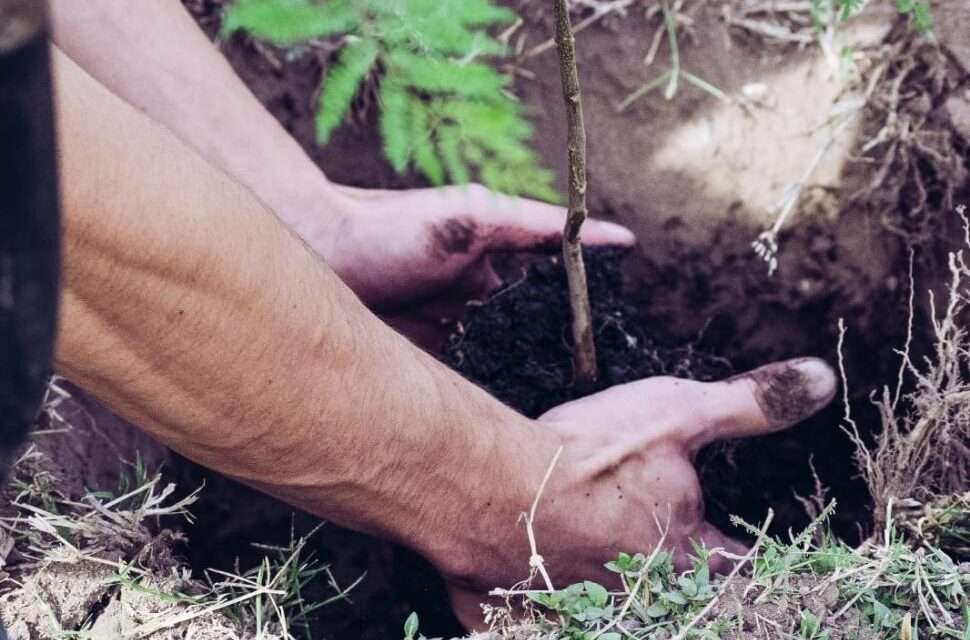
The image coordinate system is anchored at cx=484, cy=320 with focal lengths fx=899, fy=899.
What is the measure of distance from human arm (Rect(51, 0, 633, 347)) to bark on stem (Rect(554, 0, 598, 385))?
28 cm

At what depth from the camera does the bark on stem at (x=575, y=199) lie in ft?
3.67

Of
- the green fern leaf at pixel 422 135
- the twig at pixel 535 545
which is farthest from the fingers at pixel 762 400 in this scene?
the green fern leaf at pixel 422 135

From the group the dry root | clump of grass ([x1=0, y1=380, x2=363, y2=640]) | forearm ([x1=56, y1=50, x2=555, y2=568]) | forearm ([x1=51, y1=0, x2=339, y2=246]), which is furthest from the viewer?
forearm ([x1=51, y1=0, x2=339, y2=246])

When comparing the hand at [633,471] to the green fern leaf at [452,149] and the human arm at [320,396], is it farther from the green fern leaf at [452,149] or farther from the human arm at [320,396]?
the green fern leaf at [452,149]

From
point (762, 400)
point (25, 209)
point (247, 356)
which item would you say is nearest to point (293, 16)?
point (247, 356)

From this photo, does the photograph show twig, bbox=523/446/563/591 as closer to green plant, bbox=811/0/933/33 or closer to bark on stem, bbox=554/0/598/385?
bark on stem, bbox=554/0/598/385

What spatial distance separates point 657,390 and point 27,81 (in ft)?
4.96

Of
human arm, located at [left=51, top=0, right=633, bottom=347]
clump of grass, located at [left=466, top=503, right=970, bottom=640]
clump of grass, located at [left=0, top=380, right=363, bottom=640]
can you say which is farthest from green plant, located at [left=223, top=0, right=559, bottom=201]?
clump of grass, located at [left=0, top=380, right=363, bottom=640]

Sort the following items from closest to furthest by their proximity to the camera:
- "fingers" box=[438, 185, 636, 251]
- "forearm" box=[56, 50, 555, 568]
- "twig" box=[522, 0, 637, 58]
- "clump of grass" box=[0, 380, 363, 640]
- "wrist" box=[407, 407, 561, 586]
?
"forearm" box=[56, 50, 555, 568]
"clump of grass" box=[0, 380, 363, 640]
"wrist" box=[407, 407, 561, 586]
"fingers" box=[438, 185, 636, 251]
"twig" box=[522, 0, 637, 58]

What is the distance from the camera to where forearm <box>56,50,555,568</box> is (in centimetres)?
103

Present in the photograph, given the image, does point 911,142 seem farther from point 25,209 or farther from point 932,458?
point 25,209

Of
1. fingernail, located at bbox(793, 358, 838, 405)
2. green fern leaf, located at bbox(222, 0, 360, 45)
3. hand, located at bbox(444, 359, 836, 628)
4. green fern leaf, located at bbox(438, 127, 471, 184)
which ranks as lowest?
hand, located at bbox(444, 359, 836, 628)

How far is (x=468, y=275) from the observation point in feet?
6.70

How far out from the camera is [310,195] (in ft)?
6.33
